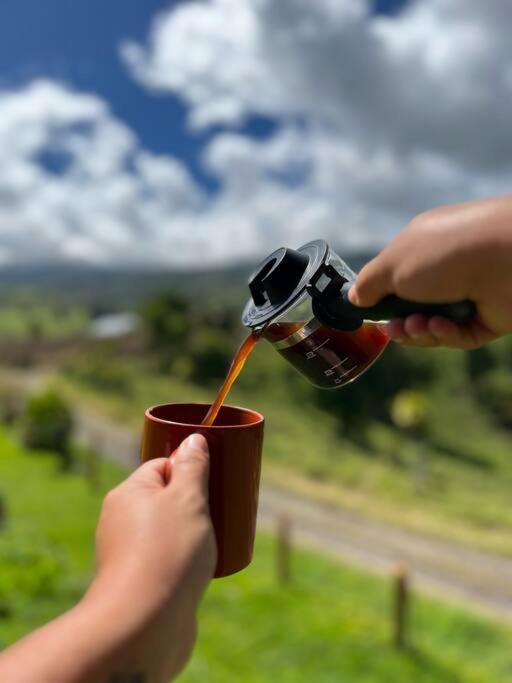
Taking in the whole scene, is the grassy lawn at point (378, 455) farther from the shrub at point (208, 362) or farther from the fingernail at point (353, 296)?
the fingernail at point (353, 296)

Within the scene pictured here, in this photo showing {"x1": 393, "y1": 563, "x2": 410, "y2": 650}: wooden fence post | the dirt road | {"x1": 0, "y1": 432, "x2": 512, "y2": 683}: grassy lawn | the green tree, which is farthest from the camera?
the green tree

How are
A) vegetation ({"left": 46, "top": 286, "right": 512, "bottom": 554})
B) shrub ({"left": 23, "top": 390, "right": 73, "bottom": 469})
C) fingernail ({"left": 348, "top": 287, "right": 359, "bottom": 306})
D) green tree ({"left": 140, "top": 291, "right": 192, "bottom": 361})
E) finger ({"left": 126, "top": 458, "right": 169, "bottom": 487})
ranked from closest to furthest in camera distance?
finger ({"left": 126, "top": 458, "right": 169, "bottom": 487}), fingernail ({"left": 348, "top": 287, "right": 359, "bottom": 306}), vegetation ({"left": 46, "top": 286, "right": 512, "bottom": 554}), shrub ({"left": 23, "top": 390, "right": 73, "bottom": 469}), green tree ({"left": 140, "top": 291, "right": 192, "bottom": 361})

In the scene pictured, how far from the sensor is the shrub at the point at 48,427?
1519cm

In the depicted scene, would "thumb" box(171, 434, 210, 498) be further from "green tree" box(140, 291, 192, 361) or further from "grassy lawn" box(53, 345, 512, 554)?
"green tree" box(140, 291, 192, 361)

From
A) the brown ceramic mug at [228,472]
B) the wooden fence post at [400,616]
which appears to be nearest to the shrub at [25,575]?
the wooden fence post at [400,616]

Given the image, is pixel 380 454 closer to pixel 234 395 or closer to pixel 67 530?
pixel 234 395

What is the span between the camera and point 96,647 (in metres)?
0.88

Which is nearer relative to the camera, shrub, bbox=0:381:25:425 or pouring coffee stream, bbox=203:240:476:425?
pouring coffee stream, bbox=203:240:476:425

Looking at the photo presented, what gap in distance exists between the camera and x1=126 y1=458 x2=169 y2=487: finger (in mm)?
1146

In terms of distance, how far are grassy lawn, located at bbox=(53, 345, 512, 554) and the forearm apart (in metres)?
12.8

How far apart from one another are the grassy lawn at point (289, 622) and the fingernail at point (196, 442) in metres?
4.19

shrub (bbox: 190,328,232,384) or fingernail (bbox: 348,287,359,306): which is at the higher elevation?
fingernail (bbox: 348,287,359,306)

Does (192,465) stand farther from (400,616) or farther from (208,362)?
(208,362)

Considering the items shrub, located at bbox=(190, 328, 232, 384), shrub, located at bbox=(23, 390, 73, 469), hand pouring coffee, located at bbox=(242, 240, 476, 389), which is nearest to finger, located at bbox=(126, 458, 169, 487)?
hand pouring coffee, located at bbox=(242, 240, 476, 389)
